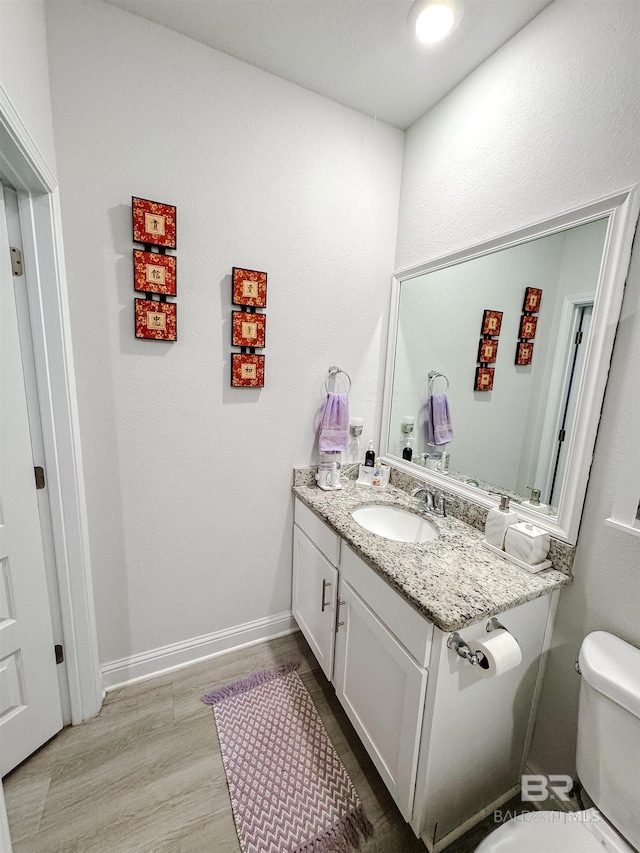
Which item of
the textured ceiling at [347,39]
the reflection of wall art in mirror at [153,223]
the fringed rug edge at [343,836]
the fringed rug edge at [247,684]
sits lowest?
the fringed rug edge at [247,684]

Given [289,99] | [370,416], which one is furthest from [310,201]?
[370,416]

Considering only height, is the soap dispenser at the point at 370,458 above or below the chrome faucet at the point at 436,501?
above

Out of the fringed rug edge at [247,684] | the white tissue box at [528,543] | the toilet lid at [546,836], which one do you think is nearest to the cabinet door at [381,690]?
the toilet lid at [546,836]

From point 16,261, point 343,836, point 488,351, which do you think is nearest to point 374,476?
point 488,351

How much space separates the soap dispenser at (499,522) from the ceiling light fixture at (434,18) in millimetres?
1552

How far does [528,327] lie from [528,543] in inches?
29.3

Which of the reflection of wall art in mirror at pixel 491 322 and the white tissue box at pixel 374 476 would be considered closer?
the reflection of wall art in mirror at pixel 491 322

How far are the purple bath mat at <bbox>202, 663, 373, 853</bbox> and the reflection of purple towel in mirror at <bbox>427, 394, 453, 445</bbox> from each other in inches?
51.2

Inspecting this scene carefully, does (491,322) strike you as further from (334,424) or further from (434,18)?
(434,18)

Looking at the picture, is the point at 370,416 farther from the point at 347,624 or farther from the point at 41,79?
the point at 41,79

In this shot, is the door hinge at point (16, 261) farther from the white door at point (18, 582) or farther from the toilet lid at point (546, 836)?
the toilet lid at point (546, 836)

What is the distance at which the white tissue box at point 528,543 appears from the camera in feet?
3.47

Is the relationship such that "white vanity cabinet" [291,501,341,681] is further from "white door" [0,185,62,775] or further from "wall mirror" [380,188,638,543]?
"white door" [0,185,62,775]

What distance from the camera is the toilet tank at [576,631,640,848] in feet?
2.50
